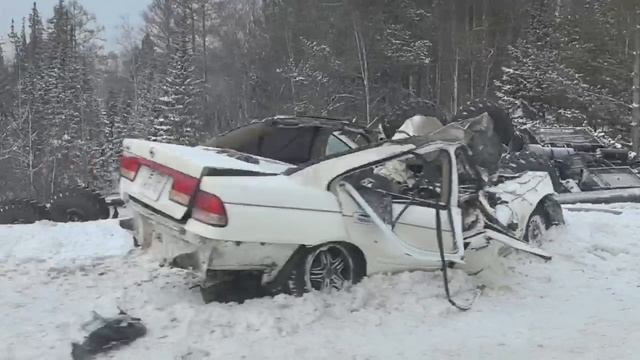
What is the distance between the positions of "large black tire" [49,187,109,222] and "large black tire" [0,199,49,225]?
0.67 ft

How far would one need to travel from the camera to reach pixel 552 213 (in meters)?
7.62

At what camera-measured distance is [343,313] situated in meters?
4.93

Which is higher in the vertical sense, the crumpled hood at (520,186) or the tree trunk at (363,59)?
the tree trunk at (363,59)

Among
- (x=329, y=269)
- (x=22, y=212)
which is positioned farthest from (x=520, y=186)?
(x=22, y=212)

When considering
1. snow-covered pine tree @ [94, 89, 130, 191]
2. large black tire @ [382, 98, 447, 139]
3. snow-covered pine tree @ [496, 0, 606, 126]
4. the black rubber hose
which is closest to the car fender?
large black tire @ [382, 98, 447, 139]

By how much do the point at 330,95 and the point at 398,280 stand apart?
28883 mm

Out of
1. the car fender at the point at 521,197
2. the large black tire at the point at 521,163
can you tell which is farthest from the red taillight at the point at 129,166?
the large black tire at the point at 521,163

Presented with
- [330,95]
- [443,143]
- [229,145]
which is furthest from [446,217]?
[330,95]

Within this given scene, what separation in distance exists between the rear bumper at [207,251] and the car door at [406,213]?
615mm

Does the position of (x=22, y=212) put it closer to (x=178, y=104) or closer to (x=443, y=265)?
(x=443, y=265)

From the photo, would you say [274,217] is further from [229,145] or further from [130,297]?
[229,145]

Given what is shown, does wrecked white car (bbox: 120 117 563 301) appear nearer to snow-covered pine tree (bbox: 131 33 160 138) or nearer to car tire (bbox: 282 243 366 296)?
car tire (bbox: 282 243 366 296)

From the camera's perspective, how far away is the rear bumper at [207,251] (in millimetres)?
4699

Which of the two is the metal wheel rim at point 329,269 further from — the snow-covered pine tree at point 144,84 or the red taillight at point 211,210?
the snow-covered pine tree at point 144,84
